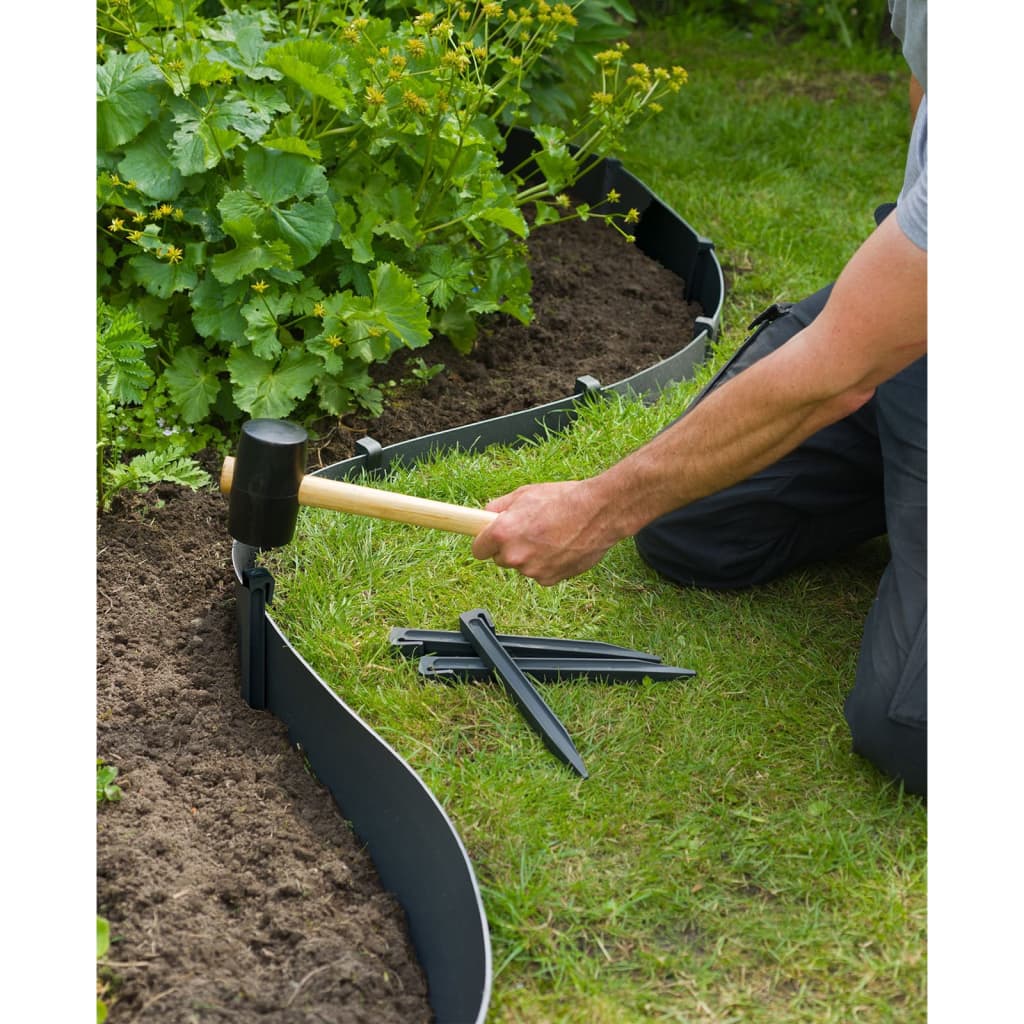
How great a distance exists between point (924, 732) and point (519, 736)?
Result: 75 cm

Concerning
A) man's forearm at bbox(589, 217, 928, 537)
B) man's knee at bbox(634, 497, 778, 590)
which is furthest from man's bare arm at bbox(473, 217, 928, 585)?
man's knee at bbox(634, 497, 778, 590)

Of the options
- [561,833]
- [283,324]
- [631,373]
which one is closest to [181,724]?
[561,833]

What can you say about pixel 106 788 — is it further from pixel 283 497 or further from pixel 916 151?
Answer: pixel 916 151

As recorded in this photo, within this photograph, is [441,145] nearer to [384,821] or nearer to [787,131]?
[384,821]

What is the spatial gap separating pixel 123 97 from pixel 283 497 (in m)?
1.26

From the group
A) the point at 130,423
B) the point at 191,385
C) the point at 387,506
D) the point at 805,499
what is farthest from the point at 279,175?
the point at 805,499

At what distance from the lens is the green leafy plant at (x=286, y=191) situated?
2.92 m

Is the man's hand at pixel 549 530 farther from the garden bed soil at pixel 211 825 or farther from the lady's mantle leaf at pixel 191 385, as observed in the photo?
the lady's mantle leaf at pixel 191 385

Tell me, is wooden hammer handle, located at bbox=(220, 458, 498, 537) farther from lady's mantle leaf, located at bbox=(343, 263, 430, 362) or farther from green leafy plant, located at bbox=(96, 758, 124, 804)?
lady's mantle leaf, located at bbox=(343, 263, 430, 362)

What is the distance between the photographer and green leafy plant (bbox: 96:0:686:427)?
115 inches

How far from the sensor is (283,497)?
2.23 m

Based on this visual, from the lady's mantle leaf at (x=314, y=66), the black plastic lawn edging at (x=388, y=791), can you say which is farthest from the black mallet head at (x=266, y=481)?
the lady's mantle leaf at (x=314, y=66)

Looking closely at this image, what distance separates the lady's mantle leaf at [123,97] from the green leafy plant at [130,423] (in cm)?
40

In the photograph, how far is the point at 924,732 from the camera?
2199 mm
